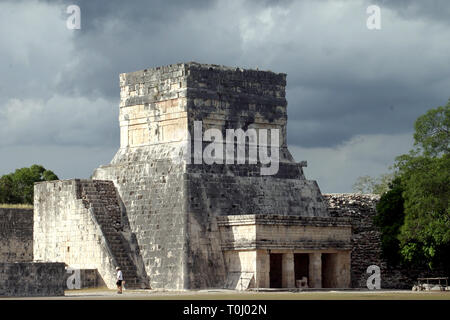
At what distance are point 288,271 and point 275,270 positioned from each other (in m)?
3.22

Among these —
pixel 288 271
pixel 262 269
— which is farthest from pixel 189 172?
pixel 288 271

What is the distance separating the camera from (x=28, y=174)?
229 ft

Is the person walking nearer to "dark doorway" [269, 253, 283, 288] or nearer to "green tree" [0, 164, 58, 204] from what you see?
"dark doorway" [269, 253, 283, 288]

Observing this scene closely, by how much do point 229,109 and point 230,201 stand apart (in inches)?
142

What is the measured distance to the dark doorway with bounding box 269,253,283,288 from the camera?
43844 mm

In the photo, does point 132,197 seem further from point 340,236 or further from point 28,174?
point 28,174

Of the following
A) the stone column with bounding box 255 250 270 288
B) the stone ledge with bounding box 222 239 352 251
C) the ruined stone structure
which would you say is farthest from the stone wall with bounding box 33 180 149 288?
the stone column with bounding box 255 250 270 288

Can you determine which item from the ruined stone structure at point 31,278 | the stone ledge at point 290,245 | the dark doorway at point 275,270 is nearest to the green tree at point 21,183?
the dark doorway at point 275,270

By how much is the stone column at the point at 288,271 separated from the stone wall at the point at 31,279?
330 inches

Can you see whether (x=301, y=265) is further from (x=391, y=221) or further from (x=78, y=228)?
(x=78, y=228)

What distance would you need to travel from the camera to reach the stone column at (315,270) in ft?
137

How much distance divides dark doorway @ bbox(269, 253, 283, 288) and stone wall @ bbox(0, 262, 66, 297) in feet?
32.7

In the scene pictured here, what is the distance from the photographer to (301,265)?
146ft
